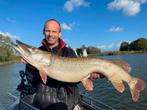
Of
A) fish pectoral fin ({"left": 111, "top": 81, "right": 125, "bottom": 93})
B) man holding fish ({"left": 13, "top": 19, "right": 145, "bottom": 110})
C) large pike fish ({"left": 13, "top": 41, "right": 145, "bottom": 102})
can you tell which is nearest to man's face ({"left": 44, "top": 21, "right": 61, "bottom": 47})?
man holding fish ({"left": 13, "top": 19, "right": 145, "bottom": 110})

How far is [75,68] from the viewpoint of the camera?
4.15 meters

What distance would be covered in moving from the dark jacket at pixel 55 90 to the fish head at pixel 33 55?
247mm

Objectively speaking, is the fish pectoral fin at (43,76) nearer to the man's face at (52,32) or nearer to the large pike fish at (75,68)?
the large pike fish at (75,68)

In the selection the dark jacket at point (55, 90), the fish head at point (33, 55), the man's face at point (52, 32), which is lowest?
the dark jacket at point (55, 90)

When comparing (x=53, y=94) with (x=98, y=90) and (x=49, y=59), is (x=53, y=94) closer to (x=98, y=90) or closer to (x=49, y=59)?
(x=49, y=59)

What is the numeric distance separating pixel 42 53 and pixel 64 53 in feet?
1.39

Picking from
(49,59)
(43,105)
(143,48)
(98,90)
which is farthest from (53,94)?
(143,48)

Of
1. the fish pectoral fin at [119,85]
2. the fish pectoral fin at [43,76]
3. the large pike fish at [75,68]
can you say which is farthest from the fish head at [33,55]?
the fish pectoral fin at [119,85]

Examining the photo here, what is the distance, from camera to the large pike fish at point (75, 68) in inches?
161

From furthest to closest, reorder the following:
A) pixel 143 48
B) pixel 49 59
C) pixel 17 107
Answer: pixel 143 48, pixel 17 107, pixel 49 59

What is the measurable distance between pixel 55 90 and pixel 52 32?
2.87 feet

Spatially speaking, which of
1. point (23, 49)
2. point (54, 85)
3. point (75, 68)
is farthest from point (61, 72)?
point (23, 49)

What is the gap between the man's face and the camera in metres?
4.30

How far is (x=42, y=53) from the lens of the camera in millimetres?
4156
